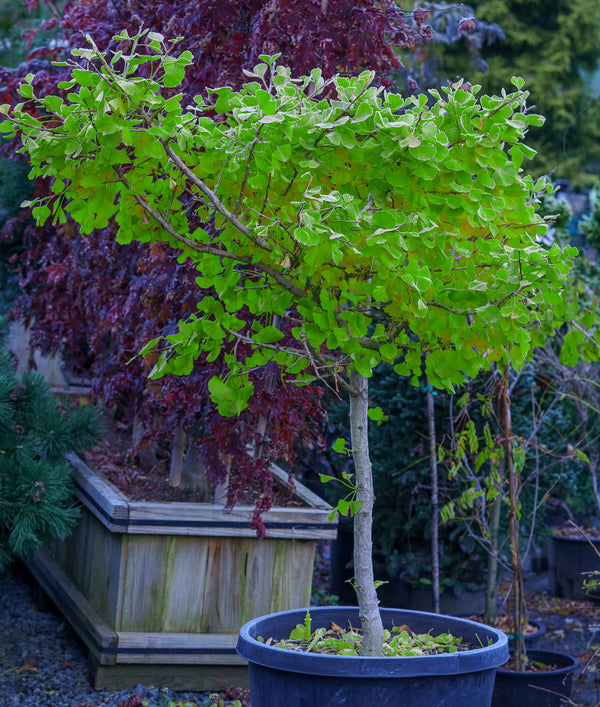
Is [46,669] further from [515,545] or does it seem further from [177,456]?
[515,545]

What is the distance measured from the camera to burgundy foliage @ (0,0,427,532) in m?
2.44

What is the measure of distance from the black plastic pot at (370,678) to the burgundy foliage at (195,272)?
97 centimetres

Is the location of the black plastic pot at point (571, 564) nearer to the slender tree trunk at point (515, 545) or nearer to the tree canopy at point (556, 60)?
the slender tree trunk at point (515, 545)

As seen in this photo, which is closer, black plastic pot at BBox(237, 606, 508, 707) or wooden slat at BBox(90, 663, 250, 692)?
black plastic pot at BBox(237, 606, 508, 707)

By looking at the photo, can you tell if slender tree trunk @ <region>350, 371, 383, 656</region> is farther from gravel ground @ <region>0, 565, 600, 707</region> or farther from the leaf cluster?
gravel ground @ <region>0, 565, 600, 707</region>

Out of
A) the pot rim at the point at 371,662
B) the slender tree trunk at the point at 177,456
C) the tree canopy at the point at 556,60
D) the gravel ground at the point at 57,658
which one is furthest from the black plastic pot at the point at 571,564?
the tree canopy at the point at 556,60

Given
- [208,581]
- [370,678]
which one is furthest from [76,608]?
[370,678]

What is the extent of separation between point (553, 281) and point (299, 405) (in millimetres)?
1365

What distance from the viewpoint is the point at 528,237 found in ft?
5.68

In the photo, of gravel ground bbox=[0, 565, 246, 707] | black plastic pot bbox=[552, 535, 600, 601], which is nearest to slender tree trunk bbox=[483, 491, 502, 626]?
gravel ground bbox=[0, 565, 246, 707]

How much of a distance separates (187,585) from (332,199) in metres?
1.78

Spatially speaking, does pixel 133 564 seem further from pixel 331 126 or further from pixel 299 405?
pixel 331 126

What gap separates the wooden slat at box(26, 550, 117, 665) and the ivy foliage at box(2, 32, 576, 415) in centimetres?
134

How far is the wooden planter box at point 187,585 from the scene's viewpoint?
2660 millimetres
